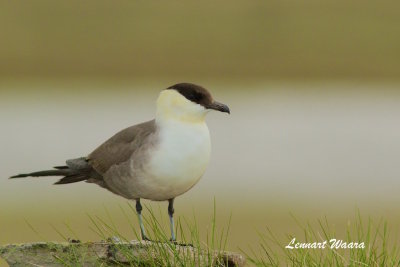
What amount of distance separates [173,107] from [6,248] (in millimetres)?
1447

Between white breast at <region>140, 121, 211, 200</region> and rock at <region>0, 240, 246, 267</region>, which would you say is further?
white breast at <region>140, 121, 211, 200</region>

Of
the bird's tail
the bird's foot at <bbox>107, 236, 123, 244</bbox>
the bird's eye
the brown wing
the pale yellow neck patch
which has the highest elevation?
the bird's eye

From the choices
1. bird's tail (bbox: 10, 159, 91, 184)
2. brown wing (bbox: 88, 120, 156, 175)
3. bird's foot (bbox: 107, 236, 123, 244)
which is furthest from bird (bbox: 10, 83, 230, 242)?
bird's tail (bbox: 10, 159, 91, 184)

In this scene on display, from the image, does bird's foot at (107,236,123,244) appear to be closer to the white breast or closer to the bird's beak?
the white breast

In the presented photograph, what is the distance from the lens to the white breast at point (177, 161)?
5234mm

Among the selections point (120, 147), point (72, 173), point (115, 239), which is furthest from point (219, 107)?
point (72, 173)

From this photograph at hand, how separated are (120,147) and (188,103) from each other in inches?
25.6

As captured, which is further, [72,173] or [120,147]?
[72,173]

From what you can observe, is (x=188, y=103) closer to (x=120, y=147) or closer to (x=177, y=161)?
(x=177, y=161)

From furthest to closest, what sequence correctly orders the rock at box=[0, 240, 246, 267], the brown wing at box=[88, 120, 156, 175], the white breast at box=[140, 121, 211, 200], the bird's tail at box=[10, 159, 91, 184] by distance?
the bird's tail at box=[10, 159, 91, 184]
the brown wing at box=[88, 120, 156, 175]
the white breast at box=[140, 121, 211, 200]
the rock at box=[0, 240, 246, 267]

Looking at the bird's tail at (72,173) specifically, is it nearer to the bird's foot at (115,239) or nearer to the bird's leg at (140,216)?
the bird's leg at (140,216)

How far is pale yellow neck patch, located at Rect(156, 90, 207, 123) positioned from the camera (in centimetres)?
542

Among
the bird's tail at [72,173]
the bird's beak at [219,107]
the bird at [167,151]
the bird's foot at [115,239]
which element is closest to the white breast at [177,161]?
the bird at [167,151]

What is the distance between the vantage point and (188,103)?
17.8ft
